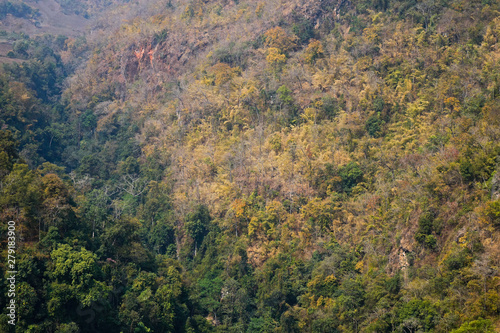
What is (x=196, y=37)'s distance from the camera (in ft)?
168

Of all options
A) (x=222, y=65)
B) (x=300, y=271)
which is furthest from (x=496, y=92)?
(x=222, y=65)

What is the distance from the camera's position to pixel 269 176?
35.7 metres

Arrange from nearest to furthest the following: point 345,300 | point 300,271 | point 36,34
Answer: point 345,300
point 300,271
point 36,34

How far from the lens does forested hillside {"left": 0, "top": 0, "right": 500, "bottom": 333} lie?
2330cm

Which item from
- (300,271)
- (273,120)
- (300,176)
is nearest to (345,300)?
(300,271)

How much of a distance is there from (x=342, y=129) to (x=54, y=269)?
20706 mm

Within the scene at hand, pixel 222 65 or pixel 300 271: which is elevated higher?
pixel 222 65

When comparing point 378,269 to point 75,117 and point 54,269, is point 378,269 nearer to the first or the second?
point 54,269

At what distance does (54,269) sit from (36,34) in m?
57.1

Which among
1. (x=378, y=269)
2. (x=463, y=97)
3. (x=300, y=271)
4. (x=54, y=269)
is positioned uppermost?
(x=463, y=97)

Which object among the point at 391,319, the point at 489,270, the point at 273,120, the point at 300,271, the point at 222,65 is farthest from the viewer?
the point at 222,65

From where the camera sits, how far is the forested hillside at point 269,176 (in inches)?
917

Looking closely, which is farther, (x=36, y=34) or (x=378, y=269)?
(x=36, y=34)

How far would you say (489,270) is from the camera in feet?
65.8
